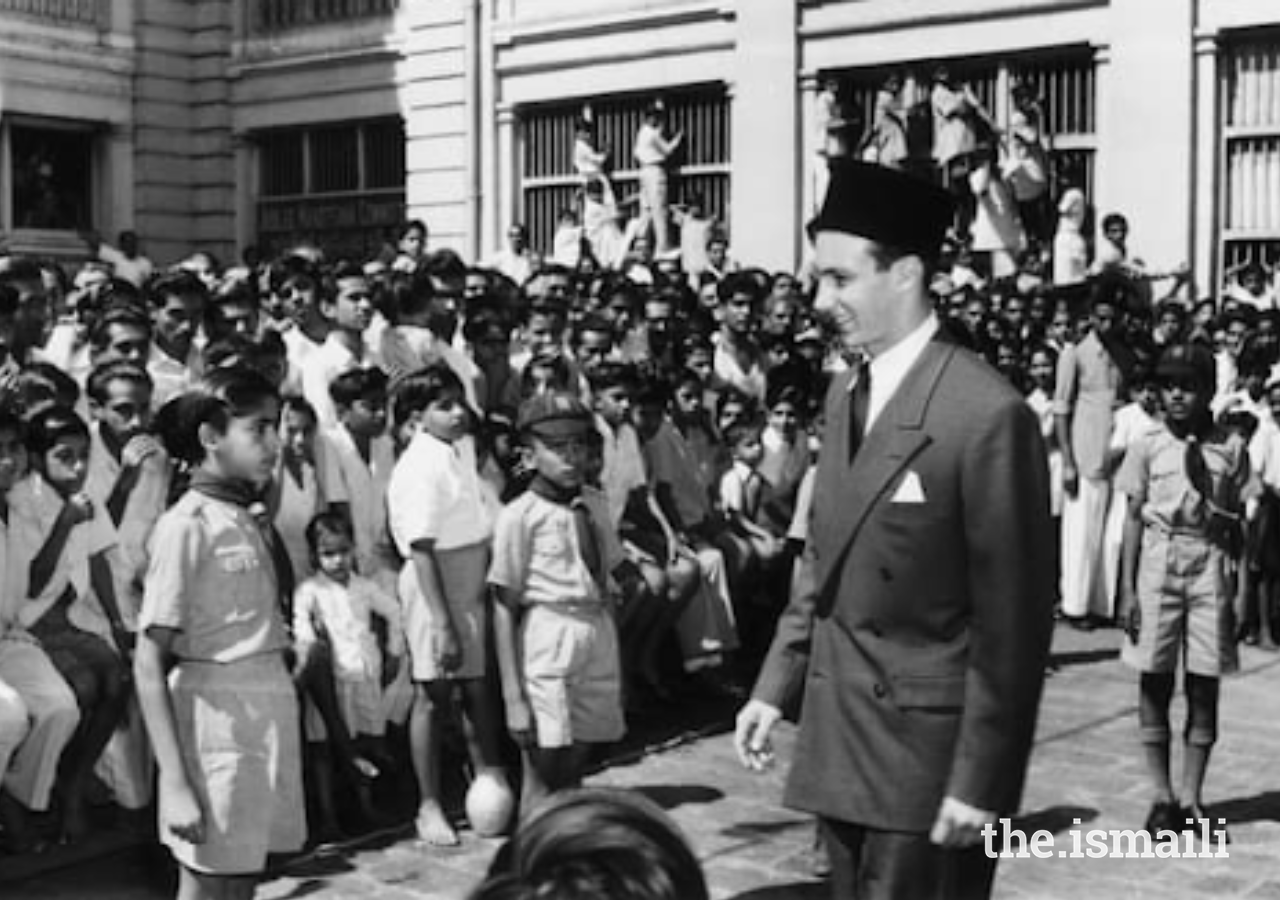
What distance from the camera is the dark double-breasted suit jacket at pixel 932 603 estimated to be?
3.69 meters

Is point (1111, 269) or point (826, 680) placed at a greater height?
point (1111, 269)

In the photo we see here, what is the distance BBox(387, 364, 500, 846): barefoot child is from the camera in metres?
7.04

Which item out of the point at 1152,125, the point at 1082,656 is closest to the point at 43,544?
the point at 1082,656

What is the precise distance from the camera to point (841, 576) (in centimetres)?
395

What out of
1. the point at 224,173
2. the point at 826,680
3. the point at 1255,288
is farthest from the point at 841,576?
the point at 224,173

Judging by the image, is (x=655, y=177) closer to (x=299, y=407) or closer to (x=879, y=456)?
(x=299, y=407)

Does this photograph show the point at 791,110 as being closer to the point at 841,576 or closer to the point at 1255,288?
the point at 1255,288

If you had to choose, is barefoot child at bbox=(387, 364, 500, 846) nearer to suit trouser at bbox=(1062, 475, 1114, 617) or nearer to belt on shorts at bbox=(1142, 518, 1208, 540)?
belt on shorts at bbox=(1142, 518, 1208, 540)

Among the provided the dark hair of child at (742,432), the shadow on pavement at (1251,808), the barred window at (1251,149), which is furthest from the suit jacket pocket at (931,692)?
the barred window at (1251,149)

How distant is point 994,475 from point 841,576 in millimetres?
430

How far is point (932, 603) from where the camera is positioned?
12.4 feet

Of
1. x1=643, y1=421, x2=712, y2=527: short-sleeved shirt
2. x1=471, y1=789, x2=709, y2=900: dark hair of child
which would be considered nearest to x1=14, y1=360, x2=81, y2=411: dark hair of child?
x1=643, y1=421, x2=712, y2=527: short-sleeved shirt

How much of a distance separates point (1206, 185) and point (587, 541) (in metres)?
12.9

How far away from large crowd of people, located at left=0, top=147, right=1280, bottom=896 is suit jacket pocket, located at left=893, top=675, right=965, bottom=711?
0.99m
